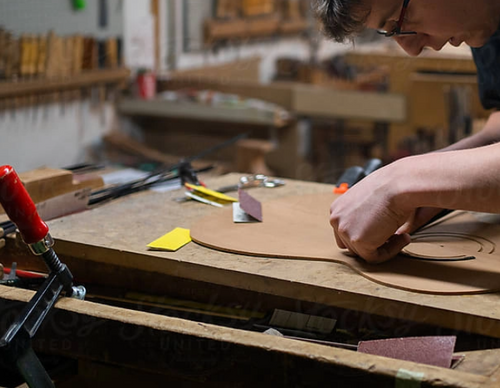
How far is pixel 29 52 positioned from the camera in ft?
10.8

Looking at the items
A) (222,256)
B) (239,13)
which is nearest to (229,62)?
(239,13)

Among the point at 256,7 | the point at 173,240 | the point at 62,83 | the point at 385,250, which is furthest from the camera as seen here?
the point at 256,7

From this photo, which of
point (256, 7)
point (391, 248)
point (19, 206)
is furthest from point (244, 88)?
point (19, 206)

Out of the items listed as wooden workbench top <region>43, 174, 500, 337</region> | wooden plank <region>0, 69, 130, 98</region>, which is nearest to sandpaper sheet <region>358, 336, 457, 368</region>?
wooden workbench top <region>43, 174, 500, 337</region>

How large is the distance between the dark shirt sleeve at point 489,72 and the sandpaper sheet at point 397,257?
1.21ft

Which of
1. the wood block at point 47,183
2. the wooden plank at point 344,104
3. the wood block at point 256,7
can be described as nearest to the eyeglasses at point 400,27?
the wood block at point 47,183

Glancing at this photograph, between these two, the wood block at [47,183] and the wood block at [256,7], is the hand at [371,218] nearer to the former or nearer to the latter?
Result: the wood block at [47,183]

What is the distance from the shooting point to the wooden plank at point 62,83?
3209 millimetres

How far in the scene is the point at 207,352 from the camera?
938 mm

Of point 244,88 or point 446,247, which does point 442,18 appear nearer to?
point 446,247

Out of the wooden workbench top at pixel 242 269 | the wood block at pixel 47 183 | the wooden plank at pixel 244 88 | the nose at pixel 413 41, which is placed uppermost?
the nose at pixel 413 41

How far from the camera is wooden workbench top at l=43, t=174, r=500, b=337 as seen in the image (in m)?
1.02

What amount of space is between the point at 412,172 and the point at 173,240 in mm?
488

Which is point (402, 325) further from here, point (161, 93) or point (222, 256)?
point (161, 93)
